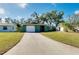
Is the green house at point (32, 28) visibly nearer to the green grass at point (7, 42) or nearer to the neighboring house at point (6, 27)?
the neighboring house at point (6, 27)

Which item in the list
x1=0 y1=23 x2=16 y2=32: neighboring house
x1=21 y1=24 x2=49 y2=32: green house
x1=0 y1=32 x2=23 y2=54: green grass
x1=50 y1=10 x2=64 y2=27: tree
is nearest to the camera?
x1=0 y1=32 x2=23 y2=54: green grass

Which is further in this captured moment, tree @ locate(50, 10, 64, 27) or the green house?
the green house

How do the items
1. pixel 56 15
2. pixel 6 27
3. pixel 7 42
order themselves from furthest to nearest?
1. pixel 6 27
2. pixel 56 15
3. pixel 7 42

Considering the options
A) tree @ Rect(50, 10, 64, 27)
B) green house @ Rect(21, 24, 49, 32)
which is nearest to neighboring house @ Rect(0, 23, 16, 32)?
green house @ Rect(21, 24, 49, 32)

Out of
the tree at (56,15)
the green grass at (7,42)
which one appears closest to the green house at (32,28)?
the tree at (56,15)

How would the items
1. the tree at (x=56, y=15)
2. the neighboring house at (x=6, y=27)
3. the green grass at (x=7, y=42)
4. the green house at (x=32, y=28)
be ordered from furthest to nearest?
the neighboring house at (x=6, y=27) → the green house at (x=32, y=28) → the tree at (x=56, y=15) → the green grass at (x=7, y=42)

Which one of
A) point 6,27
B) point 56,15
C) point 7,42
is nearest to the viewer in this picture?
point 7,42

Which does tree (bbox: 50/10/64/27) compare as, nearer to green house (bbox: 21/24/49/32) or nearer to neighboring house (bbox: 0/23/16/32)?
green house (bbox: 21/24/49/32)

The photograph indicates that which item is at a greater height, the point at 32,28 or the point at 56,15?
the point at 56,15

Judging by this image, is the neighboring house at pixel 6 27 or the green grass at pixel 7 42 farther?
the neighboring house at pixel 6 27

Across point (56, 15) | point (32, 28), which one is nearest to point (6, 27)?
point (32, 28)

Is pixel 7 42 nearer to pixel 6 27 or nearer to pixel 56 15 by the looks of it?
pixel 56 15
